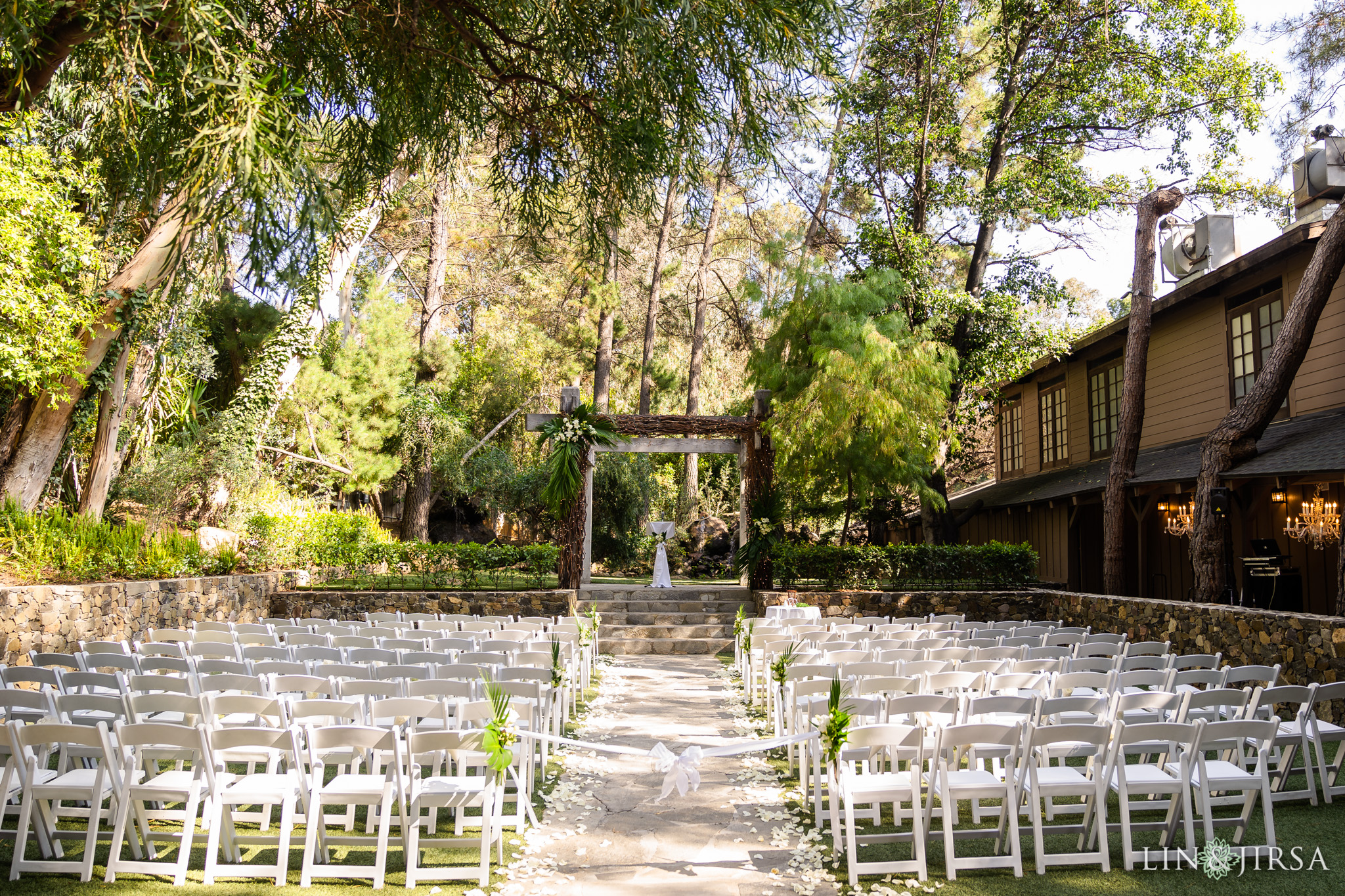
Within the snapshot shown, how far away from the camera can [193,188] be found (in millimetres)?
4340

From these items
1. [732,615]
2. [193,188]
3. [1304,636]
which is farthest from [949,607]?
[193,188]

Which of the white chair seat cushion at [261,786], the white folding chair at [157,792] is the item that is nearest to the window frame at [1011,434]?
the white chair seat cushion at [261,786]

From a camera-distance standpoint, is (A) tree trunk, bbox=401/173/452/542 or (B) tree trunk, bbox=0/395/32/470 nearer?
(B) tree trunk, bbox=0/395/32/470

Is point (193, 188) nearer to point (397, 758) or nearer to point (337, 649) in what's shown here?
point (397, 758)

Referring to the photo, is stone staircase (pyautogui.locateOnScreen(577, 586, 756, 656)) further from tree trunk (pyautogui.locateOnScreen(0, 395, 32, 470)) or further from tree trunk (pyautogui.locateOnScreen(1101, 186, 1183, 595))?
tree trunk (pyautogui.locateOnScreen(0, 395, 32, 470))

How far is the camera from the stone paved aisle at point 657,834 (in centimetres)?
448

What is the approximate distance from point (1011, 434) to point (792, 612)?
13346 mm

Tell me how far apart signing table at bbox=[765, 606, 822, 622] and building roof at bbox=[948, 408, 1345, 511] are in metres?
5.54

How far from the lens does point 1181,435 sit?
16.0 metres

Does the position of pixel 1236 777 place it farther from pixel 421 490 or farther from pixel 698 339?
pixel 698 339

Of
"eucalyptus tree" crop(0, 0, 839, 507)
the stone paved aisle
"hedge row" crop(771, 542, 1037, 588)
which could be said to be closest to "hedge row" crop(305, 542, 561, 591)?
"hedge row" crop(771, 542, 1037, 588)

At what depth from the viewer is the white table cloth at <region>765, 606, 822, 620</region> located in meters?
13.4

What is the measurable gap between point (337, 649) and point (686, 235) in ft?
83.3

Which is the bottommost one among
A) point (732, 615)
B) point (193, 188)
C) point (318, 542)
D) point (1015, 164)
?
point (732, 615)
